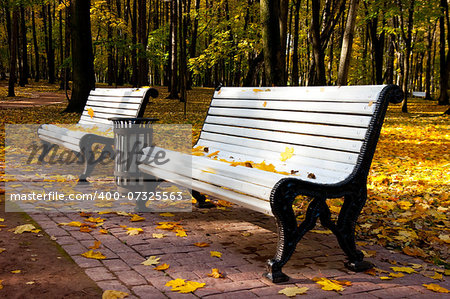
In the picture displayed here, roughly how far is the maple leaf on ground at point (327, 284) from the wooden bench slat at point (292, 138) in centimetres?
94

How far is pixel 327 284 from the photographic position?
2.93 meters

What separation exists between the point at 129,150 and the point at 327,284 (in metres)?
2.59

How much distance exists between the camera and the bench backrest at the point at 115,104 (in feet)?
18.0

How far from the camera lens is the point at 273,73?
8578mm

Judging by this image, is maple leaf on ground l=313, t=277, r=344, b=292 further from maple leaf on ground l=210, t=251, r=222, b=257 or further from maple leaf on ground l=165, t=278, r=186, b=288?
maple leaf on ground l=165, t=278, r=186, b=288

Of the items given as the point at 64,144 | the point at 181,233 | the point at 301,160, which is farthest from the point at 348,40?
the point at 181,233

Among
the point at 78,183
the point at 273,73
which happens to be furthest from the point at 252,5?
the point at 78,183

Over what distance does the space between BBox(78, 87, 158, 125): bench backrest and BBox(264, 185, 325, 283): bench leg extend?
9.26ft

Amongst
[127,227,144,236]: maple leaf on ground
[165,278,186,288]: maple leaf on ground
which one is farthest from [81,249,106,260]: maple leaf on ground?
[165,278,186,288]: maple leaf on ground

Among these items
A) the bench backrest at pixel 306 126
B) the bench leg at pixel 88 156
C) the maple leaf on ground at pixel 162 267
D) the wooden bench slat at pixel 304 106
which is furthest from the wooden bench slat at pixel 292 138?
the maple leaf on ground at pixel 162 267

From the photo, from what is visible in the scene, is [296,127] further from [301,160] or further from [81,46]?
[81,46]

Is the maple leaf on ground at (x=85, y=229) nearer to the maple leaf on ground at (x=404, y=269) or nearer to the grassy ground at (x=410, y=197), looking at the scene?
the grassy ground at (x=410, y=197)

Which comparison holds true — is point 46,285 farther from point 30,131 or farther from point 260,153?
point 30,131

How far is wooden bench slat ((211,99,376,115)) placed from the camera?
3.28 m
